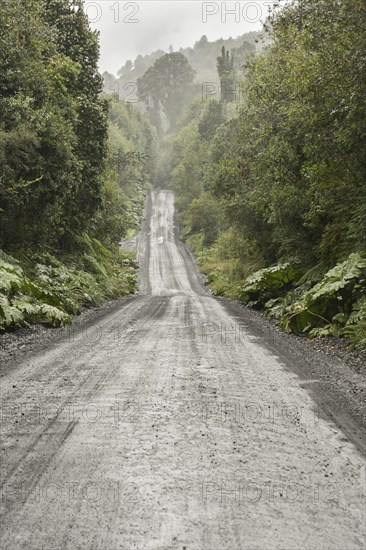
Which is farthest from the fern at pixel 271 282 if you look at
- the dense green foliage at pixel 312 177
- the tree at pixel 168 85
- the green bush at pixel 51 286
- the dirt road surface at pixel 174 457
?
the tree at pixel 168 85

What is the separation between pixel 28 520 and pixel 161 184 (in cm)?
8801

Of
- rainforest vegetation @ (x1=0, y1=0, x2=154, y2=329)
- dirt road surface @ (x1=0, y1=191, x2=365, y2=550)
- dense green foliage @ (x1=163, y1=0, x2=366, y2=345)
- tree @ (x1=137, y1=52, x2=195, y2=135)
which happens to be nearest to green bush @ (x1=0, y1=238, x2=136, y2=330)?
rainforest vegetation @ (x1=0, y1=0, x2=154, y2=329)

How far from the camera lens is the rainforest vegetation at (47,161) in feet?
Result: 44.9

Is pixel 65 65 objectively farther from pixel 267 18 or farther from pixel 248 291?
pixel 248 291

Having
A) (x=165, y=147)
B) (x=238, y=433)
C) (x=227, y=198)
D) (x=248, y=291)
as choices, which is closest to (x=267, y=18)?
(x=227, y=198)

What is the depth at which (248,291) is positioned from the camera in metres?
16.8

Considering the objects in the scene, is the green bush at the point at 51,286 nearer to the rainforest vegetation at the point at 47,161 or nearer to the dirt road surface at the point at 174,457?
the rainforest vegetation at the point at 47,161

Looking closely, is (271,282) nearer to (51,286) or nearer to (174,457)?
(51,286)

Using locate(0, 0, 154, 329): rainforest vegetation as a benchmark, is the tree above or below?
above

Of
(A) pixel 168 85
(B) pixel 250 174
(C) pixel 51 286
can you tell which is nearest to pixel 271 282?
(C) pixel 51 286

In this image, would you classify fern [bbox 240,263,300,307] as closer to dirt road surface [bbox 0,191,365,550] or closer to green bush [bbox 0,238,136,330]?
green bush [bbox 0,238,136,330]

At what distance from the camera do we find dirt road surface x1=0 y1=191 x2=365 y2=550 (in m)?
2.89

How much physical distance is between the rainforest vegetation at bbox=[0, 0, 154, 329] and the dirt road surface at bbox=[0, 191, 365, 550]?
4694 millimetres

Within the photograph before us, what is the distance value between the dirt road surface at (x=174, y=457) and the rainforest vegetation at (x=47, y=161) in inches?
185
